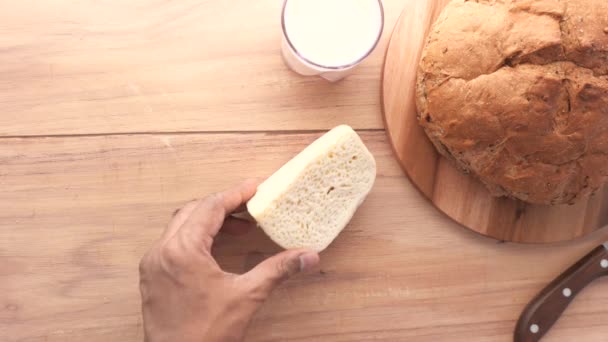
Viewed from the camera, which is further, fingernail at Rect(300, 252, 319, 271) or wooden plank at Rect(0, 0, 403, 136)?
wooden plank at Rect(0, 0, 403, 136)

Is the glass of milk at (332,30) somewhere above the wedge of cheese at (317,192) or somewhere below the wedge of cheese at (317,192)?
above

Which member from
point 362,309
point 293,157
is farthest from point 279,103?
point 362,309

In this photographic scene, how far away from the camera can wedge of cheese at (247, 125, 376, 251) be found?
1017 mm

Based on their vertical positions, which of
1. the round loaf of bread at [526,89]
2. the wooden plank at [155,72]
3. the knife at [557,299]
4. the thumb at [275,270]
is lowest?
the knife at [557,299]

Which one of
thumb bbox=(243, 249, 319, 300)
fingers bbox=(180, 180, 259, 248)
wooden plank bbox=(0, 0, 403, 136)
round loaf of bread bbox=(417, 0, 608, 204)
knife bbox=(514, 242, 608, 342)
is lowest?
knife bbox=(514, 242, 608, 342)

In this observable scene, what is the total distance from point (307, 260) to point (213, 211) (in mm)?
201

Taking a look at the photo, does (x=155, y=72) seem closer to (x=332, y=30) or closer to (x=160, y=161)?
(x=160, y=161)

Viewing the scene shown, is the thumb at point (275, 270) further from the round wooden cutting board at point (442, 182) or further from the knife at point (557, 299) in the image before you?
the knife at point (557, 299)

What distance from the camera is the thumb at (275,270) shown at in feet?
3.23

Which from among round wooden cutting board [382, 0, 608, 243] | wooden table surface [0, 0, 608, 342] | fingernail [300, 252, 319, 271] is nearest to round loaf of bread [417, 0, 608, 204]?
round wooden cutting board [382, 0, 608, 243]

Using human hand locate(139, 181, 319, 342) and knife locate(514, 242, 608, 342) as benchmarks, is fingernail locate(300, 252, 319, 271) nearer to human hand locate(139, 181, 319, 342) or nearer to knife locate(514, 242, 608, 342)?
Result: human hand locate(139, 181, 319, 342)

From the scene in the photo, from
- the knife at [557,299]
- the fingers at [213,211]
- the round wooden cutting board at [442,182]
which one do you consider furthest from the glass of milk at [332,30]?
the knife at [557,299]

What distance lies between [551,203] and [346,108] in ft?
1.52

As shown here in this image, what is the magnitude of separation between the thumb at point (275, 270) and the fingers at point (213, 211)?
105 millimetres
